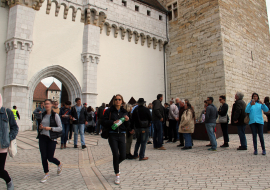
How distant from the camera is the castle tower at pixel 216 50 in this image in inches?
596

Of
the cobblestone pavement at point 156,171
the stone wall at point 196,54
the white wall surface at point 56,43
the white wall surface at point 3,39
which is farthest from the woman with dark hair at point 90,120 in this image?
the stone wall at point 196,54

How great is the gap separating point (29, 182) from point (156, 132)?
4188 mm

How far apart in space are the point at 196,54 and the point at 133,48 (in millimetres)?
4820

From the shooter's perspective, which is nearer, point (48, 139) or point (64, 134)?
point (48, 139)

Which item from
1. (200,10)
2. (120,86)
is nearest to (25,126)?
(120,86)

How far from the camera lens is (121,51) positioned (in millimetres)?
16328

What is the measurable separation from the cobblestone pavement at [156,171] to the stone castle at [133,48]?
7.51 metres

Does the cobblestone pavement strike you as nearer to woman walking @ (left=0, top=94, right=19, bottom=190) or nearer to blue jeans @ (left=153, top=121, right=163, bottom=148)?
woman walking @ (left=0, top=94, right=19, bottom=190)

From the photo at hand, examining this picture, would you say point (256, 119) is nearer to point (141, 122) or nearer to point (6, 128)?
point (141, 122)

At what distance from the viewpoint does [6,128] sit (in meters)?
3.36

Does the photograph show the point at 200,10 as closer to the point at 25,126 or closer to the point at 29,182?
the point at 25,126

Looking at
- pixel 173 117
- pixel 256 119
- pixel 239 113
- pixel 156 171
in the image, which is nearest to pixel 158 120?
pixel 173 117

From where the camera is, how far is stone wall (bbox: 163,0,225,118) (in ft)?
49.9

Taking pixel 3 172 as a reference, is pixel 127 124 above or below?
above
